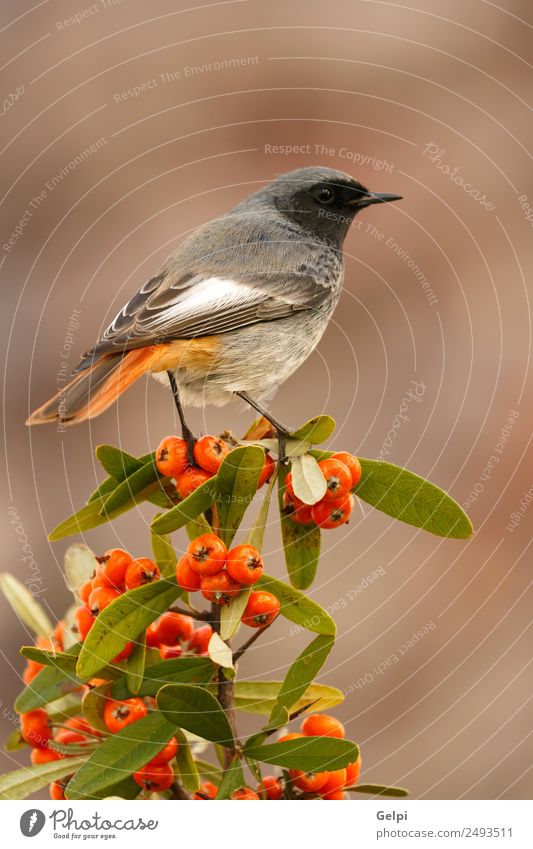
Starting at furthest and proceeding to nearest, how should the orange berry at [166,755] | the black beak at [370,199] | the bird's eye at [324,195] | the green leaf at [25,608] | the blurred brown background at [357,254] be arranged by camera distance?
the blurred brown background at [357,254]
the bird's eye at [324,195]
the black beak at [370,199]
the green leaf at [25,608]
the orange berry at [166,755]

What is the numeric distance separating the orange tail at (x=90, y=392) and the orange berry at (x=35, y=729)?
53cm

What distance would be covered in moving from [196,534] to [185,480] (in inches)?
3.2

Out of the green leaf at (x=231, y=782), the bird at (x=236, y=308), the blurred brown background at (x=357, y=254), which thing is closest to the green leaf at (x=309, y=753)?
the green leaf at (x=231, y=782)

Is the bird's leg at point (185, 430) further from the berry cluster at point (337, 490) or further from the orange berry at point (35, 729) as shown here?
the orange berry at point (35, 729)

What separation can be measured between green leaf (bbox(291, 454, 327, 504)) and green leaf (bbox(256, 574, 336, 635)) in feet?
0.39

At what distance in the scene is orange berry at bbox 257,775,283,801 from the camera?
1157 millimetres

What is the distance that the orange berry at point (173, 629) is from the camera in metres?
1.24

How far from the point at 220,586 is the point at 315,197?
130cm

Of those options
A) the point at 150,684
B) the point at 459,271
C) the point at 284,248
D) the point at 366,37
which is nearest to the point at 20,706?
the point at 150,684

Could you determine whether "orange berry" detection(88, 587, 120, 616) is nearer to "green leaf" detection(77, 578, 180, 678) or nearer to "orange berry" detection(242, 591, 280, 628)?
"green leaf" detection(77, 578, 180, 678)

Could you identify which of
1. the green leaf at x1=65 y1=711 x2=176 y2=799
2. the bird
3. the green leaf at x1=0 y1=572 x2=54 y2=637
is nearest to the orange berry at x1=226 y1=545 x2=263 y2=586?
the green leaf at x1=65 y1=711 x2=176 y2=799

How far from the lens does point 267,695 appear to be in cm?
129

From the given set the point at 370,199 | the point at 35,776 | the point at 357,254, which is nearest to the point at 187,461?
the point at 35,776

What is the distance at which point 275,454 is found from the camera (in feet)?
4.35
